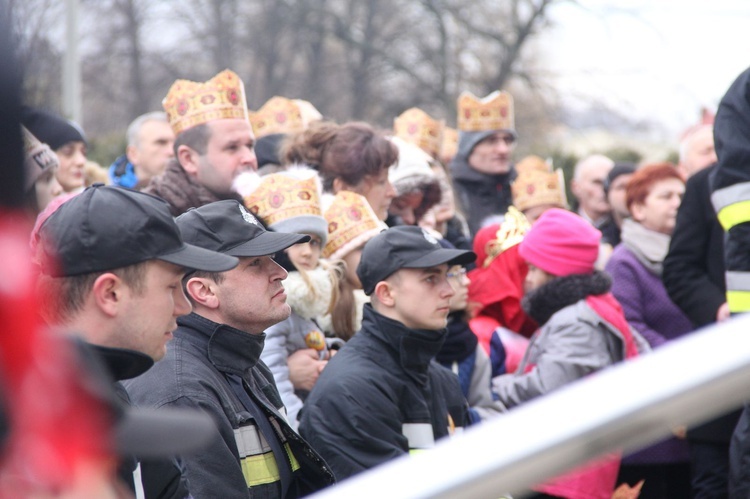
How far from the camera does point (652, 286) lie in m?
6.04

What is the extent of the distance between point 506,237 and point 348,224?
53.7 inches

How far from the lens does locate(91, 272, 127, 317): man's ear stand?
91.4 inches

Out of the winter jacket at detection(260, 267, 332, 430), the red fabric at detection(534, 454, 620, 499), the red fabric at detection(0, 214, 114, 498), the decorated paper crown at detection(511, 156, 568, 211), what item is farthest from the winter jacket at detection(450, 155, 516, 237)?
Result: the red fabric at detection(0, 214, 114, 498)

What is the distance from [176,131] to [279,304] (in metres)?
2.26

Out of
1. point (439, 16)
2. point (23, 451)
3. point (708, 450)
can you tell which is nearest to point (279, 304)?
point (23, 451)

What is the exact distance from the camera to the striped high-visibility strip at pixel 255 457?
10.1ft

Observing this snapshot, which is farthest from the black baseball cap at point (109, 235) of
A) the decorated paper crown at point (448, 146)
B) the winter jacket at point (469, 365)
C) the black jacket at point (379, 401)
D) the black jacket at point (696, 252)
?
the decorated paper crown at point (448, 146)

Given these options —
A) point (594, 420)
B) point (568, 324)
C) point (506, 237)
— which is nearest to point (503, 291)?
point (506, 237)

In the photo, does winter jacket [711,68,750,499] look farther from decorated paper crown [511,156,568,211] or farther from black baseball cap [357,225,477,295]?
decorated paper crown [511,156,568,211]

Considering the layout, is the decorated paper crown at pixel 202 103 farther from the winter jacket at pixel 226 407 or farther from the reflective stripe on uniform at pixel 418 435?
the winter jacket at pixel 226 407

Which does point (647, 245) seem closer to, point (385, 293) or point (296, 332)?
point (385, 293)

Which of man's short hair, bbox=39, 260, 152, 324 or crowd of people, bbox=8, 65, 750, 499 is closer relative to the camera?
man's short hair, bbox=39, 260, 152, 324

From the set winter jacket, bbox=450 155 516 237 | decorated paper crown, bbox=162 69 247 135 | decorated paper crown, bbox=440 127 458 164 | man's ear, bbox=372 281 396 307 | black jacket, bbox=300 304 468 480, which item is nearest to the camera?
black jacket, bbox=300 304 468 480

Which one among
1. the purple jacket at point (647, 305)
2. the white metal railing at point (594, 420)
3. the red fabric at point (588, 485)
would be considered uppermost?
the white metal railing at point (594, 420)
